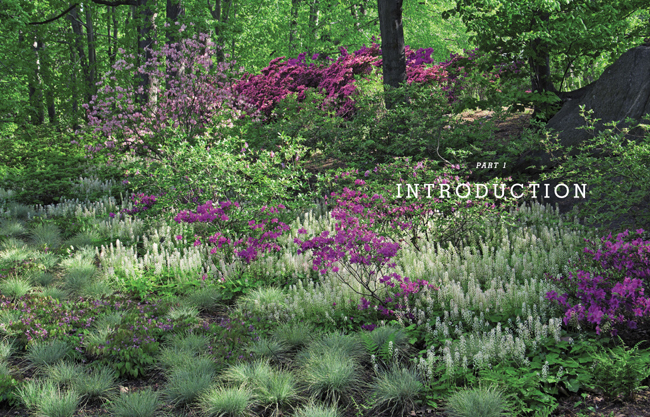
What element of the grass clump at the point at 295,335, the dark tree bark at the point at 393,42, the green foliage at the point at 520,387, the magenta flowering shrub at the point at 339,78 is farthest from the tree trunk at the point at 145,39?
the green foliage at the point at 520,387

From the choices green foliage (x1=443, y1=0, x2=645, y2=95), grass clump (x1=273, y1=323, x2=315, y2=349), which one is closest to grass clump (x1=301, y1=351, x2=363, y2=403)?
grass clump (x1=273, y1=323, x2=315, y2=349)

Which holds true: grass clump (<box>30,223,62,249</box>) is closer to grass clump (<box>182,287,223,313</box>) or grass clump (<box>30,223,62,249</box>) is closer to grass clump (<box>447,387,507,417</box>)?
grass clump (<box>182,287,223,313</box>)

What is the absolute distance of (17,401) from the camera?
160 inches

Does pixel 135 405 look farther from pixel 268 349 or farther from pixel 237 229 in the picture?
pixel 237 229

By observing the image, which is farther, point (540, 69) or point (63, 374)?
point (540, 69)

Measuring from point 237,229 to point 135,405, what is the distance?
406 centimetres

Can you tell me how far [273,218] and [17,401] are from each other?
3814mm

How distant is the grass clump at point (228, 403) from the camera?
3.75 m

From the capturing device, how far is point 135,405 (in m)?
3.79

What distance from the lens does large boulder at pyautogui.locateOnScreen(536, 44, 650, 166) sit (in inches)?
308

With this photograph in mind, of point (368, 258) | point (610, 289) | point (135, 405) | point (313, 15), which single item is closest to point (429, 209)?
point (368, 258)

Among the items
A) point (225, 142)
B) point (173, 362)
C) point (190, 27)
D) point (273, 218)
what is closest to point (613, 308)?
point (173, 362)

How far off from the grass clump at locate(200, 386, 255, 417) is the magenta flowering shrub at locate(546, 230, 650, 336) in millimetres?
2708

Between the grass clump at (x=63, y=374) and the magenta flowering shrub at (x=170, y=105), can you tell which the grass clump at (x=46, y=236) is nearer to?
the magenta flowering shrub at (x=170, y=105)
